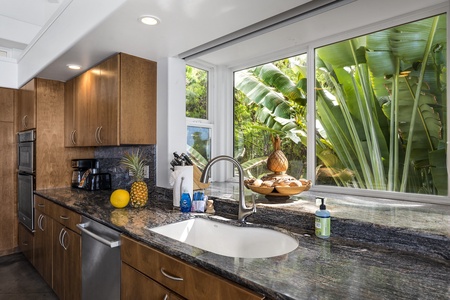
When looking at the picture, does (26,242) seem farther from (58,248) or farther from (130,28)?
(130,28)

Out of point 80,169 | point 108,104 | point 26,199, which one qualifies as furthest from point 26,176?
point 108,104

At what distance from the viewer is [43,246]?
8.68 ft

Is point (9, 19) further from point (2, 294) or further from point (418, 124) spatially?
point (418, 124)

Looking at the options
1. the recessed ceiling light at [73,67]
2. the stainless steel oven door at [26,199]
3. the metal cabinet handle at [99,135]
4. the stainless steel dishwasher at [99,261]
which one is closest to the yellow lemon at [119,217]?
the stainless steel dishwasher at [99,261]

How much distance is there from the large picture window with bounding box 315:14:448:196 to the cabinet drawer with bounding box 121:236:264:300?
1.47 meters

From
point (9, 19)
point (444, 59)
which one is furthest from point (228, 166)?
point (9, 19)

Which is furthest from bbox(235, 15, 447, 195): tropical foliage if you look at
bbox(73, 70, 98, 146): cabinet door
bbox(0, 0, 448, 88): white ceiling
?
bbox(73, 70, 98, 146): cabinet door

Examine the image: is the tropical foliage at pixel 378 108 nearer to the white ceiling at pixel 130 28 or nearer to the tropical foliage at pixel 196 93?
the tropical foliage at pixel 196 93

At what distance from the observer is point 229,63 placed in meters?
2.82

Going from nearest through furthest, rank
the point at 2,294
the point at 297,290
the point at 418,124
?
the point at 297,290 < the point at 418,124 < the point at 2,294

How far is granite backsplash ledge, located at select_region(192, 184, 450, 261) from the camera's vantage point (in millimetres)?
1136

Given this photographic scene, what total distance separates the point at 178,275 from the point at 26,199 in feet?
9.09

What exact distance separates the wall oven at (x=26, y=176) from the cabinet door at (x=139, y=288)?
206cm

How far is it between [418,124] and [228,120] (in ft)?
5.38
